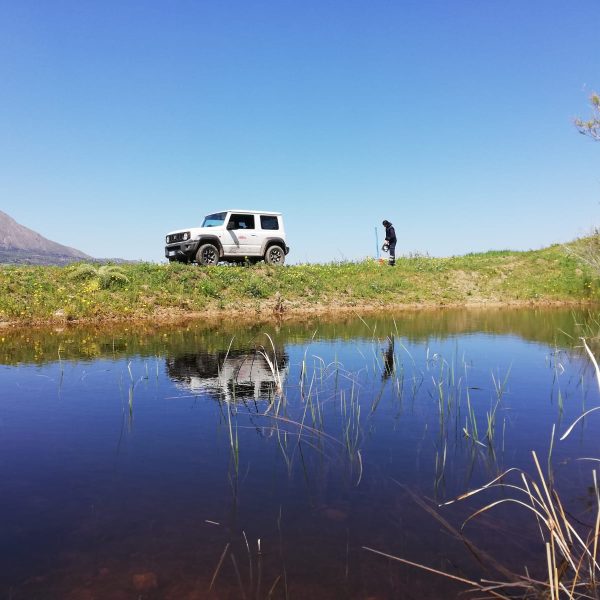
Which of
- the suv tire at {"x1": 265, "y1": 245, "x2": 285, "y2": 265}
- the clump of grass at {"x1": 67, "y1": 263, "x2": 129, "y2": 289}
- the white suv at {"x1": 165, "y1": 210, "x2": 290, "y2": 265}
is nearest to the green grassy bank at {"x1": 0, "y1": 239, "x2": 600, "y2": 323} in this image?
the clump of grass at {"x1": 67, "y1": 263, "x2": 129, "y2": 289}

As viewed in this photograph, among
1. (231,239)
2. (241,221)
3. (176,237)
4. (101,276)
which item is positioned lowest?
(101,276)

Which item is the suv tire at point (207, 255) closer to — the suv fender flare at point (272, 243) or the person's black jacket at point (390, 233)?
the suv fender flare at point (272, 243)

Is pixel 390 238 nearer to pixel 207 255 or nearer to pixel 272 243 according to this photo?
pixel 272 243

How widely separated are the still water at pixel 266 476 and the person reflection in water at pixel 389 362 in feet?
0.77

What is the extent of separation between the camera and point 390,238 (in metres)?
30.9

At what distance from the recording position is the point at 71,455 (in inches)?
217

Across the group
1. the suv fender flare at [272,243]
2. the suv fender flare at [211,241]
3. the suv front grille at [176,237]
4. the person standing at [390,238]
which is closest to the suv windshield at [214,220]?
the suv fender flare at [211,241]

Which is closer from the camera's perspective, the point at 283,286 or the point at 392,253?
the point at 283,286

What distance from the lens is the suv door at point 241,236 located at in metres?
25.1

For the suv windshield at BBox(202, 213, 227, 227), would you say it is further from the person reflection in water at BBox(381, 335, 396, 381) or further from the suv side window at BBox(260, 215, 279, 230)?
the person reflection in water at BBox(381, 335, 396, 381)

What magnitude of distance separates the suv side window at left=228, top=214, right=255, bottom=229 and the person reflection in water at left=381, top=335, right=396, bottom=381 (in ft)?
44.0

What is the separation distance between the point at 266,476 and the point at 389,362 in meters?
6.67

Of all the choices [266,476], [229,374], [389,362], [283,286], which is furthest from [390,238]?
[266,476]

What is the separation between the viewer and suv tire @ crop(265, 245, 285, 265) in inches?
1064
